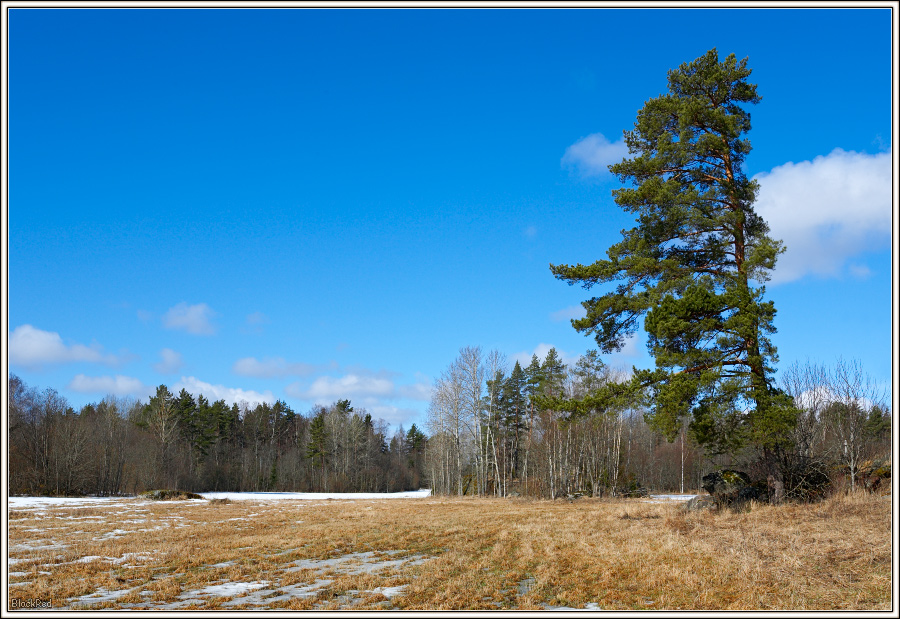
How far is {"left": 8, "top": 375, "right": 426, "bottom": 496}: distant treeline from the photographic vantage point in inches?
1806

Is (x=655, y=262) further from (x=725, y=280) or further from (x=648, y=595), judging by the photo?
(x=648, y=595)

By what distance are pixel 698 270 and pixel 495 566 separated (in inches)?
432

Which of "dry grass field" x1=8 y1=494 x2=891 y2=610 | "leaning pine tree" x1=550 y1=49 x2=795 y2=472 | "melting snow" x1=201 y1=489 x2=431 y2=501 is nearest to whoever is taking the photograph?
"dry grass field" x1=8 y1=494 x2=891 y2=610

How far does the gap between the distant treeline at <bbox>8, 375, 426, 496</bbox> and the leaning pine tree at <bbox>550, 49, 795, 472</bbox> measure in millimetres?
47250

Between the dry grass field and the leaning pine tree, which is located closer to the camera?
the dry grass field

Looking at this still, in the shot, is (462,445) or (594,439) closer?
(594,439)

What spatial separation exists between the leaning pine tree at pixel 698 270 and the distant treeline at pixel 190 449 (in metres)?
47.2

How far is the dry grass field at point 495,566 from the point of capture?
725 cm

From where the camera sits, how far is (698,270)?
16672 mm

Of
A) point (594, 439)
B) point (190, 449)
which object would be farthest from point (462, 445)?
point (190, 449)

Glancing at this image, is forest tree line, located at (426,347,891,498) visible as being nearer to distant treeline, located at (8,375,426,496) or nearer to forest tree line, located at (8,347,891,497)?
forest tree line, located at (8,347,891,497)

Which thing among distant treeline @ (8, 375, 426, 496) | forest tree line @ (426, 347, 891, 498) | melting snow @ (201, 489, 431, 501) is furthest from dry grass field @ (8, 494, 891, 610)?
distant treeline @ (8, 375, 426, 496)

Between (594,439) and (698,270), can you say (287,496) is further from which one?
(698,270)

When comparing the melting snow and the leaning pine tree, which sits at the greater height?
the leaning pine tree
